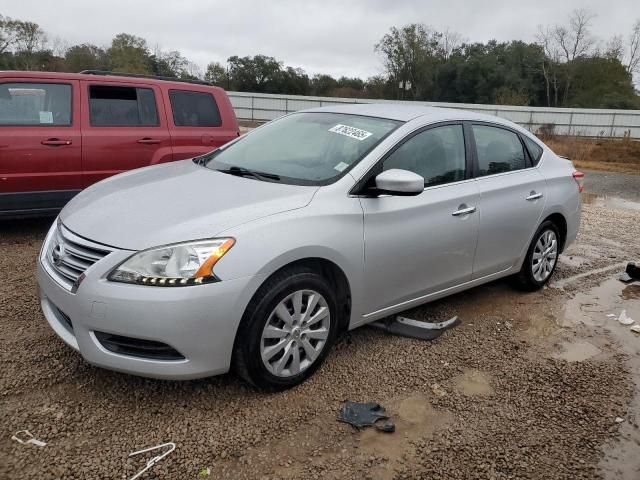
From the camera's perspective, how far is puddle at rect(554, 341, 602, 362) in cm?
384

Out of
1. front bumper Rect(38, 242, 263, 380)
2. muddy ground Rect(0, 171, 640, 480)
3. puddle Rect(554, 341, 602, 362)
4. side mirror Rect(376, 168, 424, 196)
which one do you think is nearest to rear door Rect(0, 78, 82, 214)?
muddy ground Rect(0, 171, 640, 480)

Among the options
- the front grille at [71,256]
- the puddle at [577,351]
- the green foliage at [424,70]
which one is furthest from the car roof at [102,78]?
the green foliage at [424,70]

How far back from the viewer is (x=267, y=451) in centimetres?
260

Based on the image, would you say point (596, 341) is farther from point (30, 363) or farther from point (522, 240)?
point (30, 363)

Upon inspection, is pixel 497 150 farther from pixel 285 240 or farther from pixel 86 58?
pixel 86 58

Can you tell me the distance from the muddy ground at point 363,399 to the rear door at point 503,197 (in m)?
0.63

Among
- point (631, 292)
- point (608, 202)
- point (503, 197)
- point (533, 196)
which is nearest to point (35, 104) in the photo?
point (503, 197)

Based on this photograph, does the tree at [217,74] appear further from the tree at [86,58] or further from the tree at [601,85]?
the tree at [601,85]

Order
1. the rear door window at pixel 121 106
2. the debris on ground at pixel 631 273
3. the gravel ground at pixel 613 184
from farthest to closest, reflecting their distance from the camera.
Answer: the gravel ground at pixel 613 184, the rear door window at pixel 121 106, the debris on ground at pixel 631 273

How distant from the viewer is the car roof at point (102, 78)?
5461 millimetres

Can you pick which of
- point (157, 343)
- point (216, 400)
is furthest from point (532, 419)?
point (157, 343)

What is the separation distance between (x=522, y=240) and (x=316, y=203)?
2326 mm

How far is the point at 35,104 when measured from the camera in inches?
217

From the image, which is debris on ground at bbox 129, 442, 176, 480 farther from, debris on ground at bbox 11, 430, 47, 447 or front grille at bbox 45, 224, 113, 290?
front grille at bbox 45, 224, 113, 290
